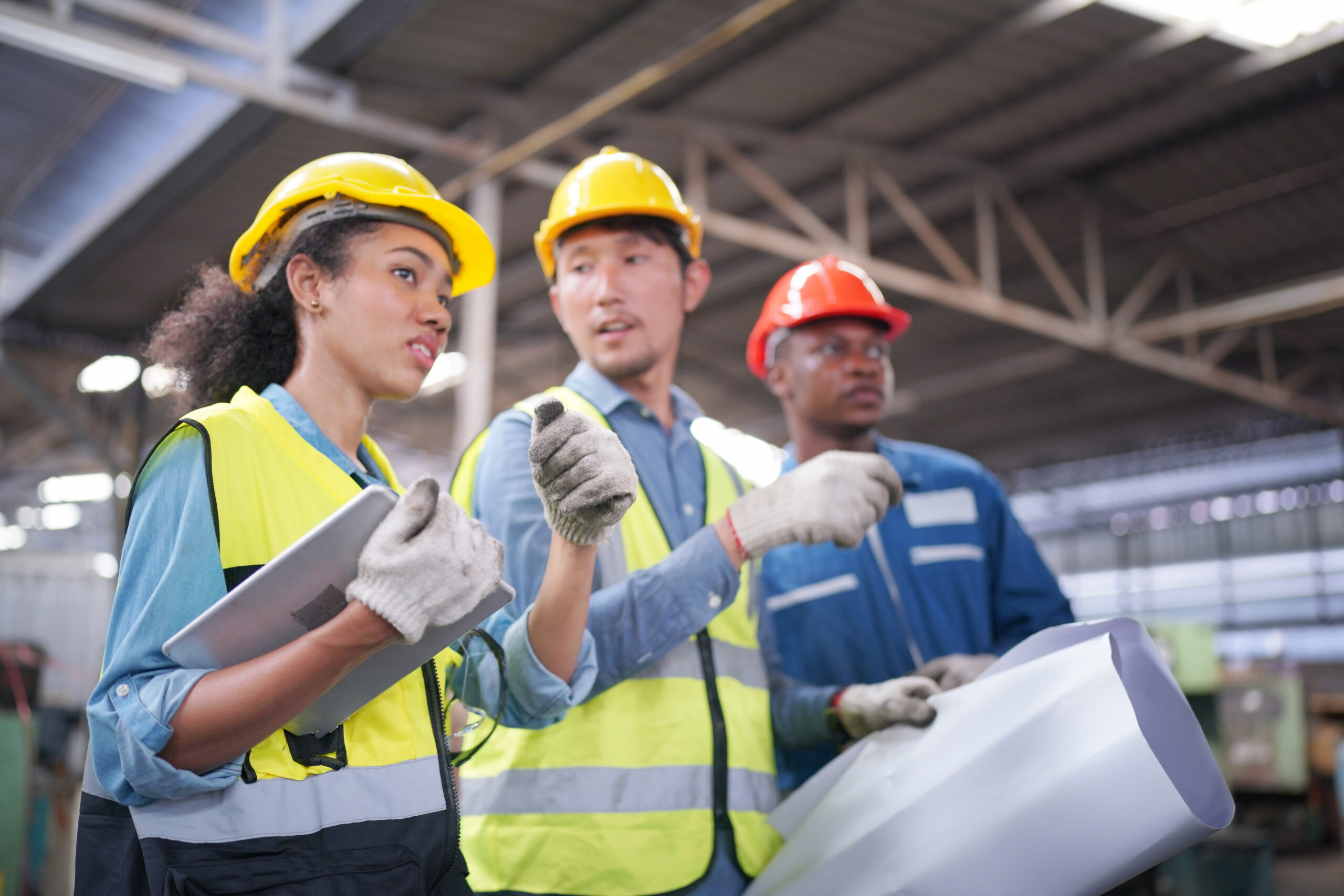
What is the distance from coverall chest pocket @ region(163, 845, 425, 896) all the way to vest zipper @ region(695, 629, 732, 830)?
699mm

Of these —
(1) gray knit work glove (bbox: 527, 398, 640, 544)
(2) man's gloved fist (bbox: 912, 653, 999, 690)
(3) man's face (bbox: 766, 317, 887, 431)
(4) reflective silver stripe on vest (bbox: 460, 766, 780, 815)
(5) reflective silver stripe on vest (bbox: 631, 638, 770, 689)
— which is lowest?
(4) reflective silver stripe on vest (bbox: 460, 766, 780, 815)

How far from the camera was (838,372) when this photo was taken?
3.18 meters

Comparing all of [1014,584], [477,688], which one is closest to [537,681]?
[477,688]

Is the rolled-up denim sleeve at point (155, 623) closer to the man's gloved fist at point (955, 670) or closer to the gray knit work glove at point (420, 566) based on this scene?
the gray knit work glove at point (420, 566)

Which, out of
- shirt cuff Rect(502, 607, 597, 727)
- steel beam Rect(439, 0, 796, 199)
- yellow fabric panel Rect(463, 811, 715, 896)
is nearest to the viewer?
shirt cuff Rect(502, 607, 597, 727)

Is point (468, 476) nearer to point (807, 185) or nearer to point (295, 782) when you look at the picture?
point (295, 782)

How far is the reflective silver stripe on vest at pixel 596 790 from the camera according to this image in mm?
1896

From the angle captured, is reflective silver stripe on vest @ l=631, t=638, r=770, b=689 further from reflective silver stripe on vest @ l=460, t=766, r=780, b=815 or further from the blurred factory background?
the blurred factory background

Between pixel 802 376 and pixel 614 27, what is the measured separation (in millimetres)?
4993

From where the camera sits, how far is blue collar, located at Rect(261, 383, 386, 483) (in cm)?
159

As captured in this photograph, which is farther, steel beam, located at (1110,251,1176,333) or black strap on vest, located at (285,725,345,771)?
steel beam, located at (1110,251,1176,333)

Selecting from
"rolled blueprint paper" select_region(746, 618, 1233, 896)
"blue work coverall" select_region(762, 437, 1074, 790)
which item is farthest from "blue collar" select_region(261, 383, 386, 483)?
"blue work coverall" select_region(762, 437, 1074, 790)

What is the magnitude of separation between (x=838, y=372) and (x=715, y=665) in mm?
1335

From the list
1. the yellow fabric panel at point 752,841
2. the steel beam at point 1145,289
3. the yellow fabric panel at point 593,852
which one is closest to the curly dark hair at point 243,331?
the yellow fabric panel at point 593,852
